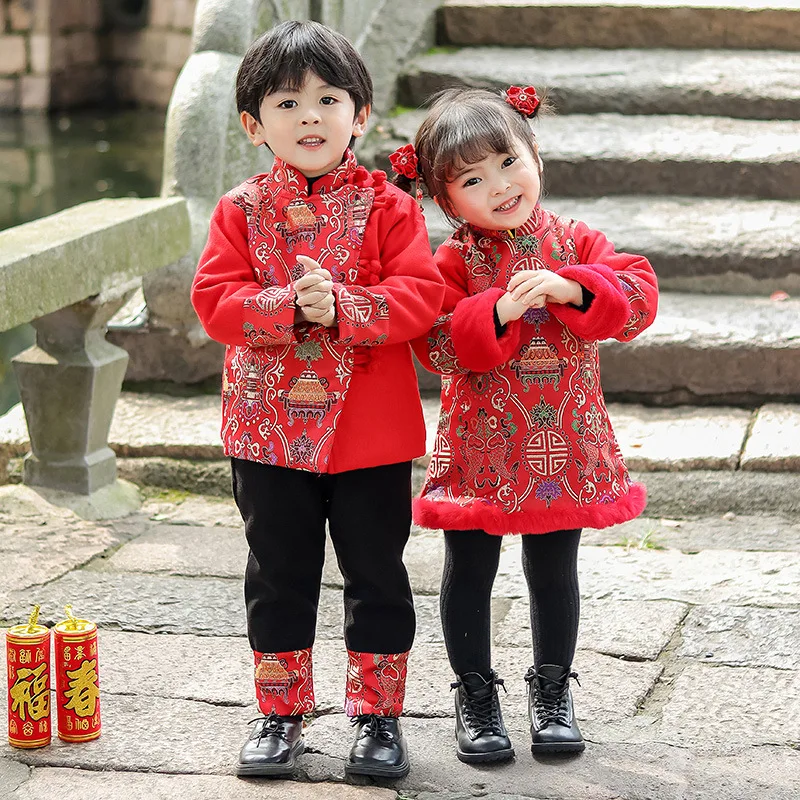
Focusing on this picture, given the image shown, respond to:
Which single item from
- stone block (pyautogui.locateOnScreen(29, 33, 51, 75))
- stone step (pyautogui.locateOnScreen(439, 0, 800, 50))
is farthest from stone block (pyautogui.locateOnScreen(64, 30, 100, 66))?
stone step (pyautogui.locateOnScreen(439, 0, 800, 50))

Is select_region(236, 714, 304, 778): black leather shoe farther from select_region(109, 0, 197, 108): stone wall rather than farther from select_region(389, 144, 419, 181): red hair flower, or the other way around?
select_region(109, 0, 197, 108): stone wall

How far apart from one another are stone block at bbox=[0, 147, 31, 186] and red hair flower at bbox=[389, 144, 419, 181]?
736 centimetres

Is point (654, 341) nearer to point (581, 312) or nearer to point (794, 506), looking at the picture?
point (794, 506)

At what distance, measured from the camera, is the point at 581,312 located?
2443mm

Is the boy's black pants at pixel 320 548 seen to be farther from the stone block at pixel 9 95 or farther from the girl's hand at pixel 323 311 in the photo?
the stone block at pixel 9 95

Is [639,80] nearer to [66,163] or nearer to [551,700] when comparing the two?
[551,700]

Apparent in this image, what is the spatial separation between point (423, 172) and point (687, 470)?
1.63 metres

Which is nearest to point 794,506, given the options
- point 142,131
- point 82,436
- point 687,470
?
point 687,470

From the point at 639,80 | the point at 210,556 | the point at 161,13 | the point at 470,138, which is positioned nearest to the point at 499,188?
the point at 470,138

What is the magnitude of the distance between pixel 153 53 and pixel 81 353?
1136cm

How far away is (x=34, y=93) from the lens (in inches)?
544

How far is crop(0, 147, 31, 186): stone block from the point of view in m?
9.56

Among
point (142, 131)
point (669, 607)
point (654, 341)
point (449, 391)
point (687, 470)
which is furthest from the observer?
point (142, 131)

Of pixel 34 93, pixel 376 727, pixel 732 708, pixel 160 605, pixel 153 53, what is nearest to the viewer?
pixel 376 727
